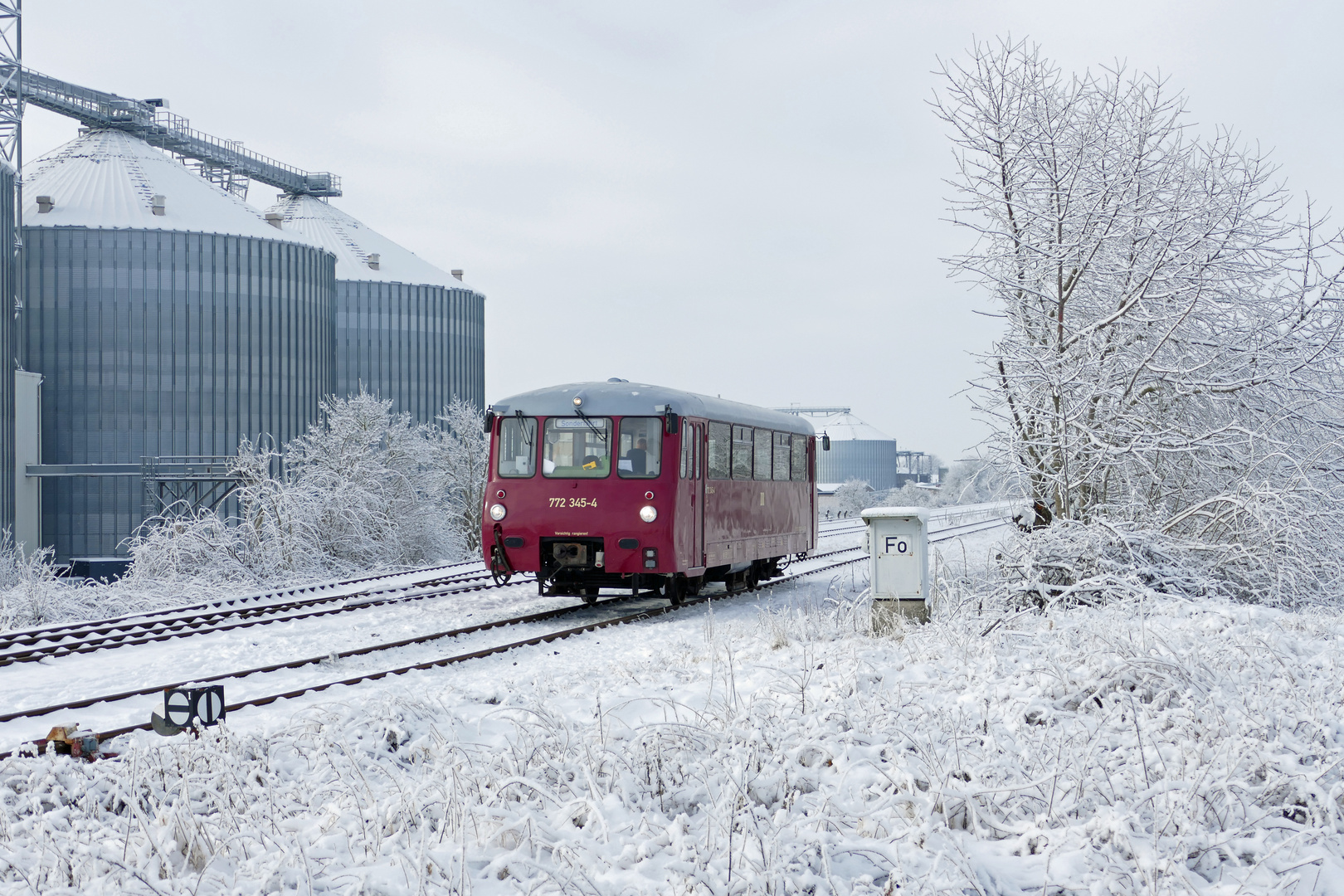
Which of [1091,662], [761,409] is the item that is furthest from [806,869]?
[761,409]

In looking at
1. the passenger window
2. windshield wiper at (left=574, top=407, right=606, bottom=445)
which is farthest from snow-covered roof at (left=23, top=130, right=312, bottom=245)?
windshield wiper at (left=574, top=407, right=606, bottom=445)

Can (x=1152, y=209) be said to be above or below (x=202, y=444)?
above

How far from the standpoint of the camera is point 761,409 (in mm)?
18328

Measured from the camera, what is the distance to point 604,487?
14.3 m

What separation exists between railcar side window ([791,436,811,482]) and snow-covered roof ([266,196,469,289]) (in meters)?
43.9

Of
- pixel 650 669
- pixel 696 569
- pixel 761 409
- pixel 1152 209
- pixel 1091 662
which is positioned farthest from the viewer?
pixel 761 409

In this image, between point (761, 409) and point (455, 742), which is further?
point (761, 409)

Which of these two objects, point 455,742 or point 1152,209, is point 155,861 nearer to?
point 455,742

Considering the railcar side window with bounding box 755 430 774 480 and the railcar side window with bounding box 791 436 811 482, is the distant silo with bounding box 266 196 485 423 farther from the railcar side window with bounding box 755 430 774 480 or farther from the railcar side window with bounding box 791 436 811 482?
the railcar side window with bounding box 755 430 774 480

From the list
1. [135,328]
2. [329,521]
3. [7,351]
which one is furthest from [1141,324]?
→ [135,328]

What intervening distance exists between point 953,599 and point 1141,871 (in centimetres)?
735

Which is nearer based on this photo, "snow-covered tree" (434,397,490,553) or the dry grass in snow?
the dry grass in snow

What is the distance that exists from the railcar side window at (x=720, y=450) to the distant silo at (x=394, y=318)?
1744 inches

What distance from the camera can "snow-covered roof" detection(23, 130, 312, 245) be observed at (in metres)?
44.7
